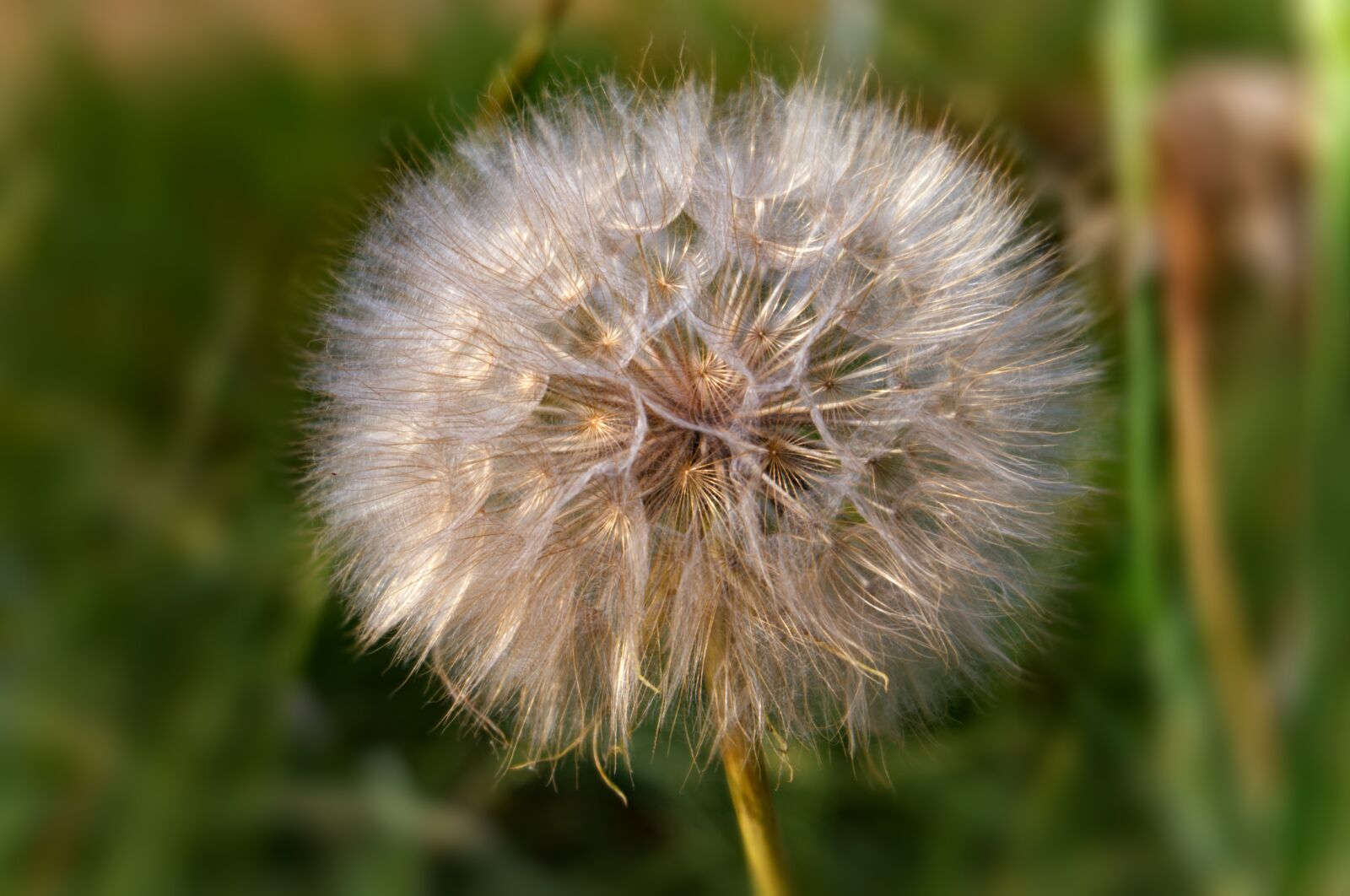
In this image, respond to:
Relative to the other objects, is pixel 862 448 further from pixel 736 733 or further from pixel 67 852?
pixel 67 852

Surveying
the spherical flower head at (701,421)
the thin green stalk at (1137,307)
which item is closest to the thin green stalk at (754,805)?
the spherical flower head at (701,421)

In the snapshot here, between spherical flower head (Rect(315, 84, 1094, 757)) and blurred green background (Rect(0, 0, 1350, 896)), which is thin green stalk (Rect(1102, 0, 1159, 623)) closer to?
blurred green background (Rect(0, 0, 1350, 896))

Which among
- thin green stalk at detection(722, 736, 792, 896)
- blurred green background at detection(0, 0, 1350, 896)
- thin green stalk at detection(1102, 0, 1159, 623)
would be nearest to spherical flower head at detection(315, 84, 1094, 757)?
thin green stalk at detection(722, 736, 792, 896)

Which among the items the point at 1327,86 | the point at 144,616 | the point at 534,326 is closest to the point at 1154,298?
the point at 1327,86

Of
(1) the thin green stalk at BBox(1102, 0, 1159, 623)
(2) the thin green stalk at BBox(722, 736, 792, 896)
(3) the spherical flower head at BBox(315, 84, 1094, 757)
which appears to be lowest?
(2) the thin green stalk at BBox(722, 736, 792, 896)

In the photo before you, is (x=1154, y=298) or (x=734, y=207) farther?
(x=1154, y=298)

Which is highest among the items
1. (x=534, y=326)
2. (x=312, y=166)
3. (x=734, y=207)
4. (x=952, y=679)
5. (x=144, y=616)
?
(x=312, y=166)
